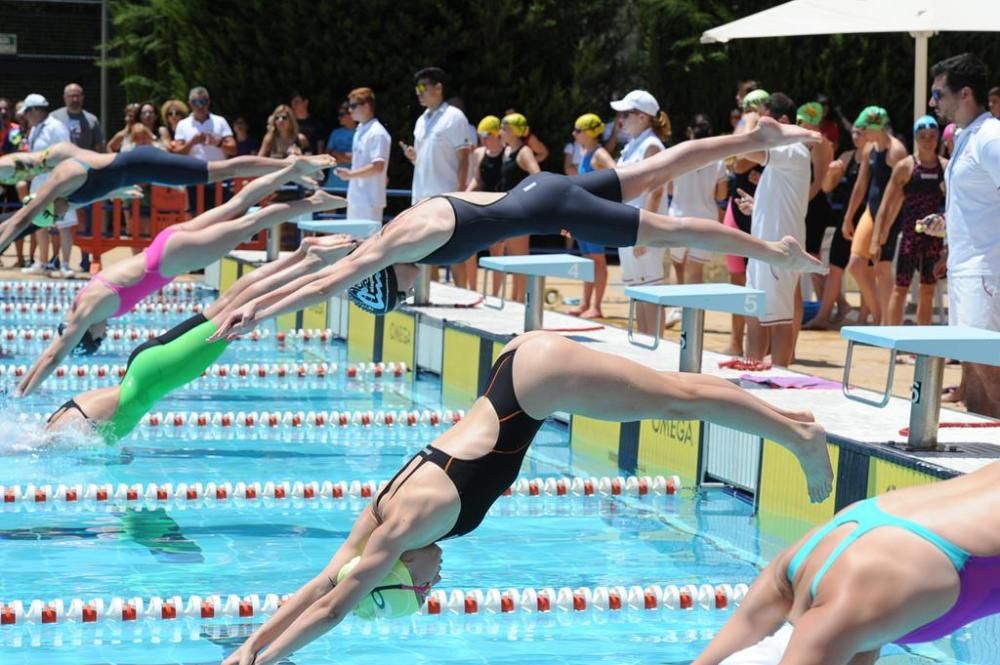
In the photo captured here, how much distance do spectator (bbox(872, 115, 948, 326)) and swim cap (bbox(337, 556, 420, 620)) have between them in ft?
20.6

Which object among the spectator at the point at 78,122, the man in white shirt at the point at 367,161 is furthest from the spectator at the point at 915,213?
the spectator at the point at 78,122

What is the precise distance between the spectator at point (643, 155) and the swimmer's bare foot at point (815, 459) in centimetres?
484

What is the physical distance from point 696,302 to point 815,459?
2.30 meters

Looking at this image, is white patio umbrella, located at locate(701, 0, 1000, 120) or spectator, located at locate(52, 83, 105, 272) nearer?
white patio umbrella, located at locate(701, 0, 1000, 120)

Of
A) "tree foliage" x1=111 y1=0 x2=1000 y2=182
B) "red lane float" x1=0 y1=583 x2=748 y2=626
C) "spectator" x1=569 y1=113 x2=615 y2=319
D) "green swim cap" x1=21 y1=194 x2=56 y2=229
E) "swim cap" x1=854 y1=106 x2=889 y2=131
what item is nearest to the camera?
"red lane float" x1=0 y1=583 x2=748 y2=626

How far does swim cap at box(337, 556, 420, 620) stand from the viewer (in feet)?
13.2

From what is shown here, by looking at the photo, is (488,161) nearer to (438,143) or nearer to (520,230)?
(438,143)

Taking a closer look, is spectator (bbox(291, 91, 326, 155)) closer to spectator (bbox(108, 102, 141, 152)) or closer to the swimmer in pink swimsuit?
spectator (bbox(108, 102, 141, 152))

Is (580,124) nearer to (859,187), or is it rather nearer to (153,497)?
(859,187)

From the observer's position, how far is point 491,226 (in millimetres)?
5605

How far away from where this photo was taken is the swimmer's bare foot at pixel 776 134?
6.34 metres

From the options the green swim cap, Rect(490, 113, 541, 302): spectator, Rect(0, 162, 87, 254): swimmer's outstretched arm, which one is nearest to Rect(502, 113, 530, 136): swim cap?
Rect(490, 113, 541, 302): spectator

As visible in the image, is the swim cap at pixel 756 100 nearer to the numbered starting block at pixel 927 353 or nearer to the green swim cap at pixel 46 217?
the numbered starting block at pixel 927 353

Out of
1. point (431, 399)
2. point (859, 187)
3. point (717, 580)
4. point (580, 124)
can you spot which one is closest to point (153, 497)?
point (717, 580)
